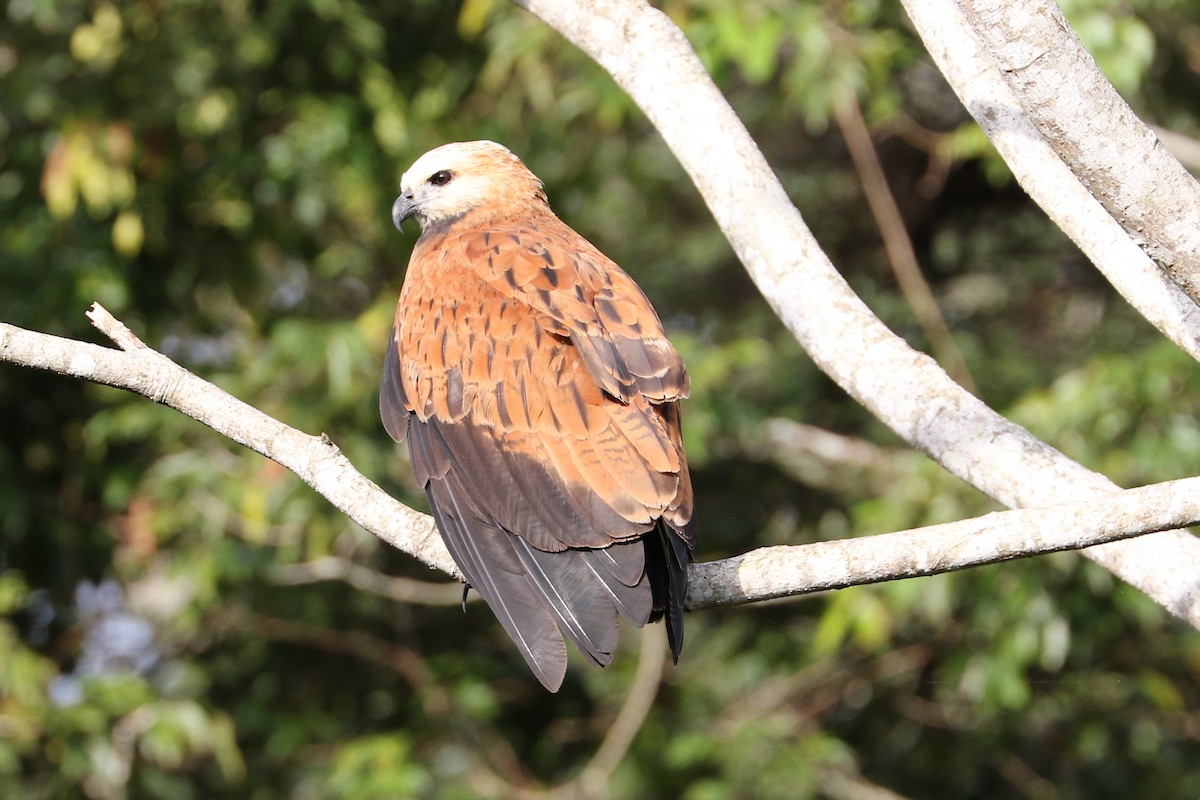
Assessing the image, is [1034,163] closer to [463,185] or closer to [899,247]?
[463,185]

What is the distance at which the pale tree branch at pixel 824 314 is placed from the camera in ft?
9.17

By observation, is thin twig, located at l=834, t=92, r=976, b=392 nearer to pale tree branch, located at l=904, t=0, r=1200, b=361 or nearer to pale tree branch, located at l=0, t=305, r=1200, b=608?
pale tree branch, located at l=904, t=0, r=1200, b=361

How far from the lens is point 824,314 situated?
303 centimetres

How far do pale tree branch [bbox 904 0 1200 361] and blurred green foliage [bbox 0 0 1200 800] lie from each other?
6.90 feet

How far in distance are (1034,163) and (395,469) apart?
3.71 m

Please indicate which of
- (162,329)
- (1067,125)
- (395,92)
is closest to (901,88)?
(395,92)

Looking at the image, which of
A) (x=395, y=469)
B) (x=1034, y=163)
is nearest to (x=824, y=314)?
(x=1034, y=163)

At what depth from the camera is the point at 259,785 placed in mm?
6945

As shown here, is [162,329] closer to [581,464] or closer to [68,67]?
[68,67]

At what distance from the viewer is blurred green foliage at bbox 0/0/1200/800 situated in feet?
18.0

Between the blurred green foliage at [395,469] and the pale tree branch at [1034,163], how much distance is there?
210 centimetres

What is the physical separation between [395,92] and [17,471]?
235 cm

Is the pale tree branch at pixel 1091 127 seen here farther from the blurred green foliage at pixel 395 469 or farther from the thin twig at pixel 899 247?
the thin twig at pixel 899 247

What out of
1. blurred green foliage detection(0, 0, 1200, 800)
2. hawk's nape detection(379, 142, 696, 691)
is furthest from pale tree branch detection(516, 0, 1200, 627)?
blurred green foliage detection(0, 0, 1200, 800)
